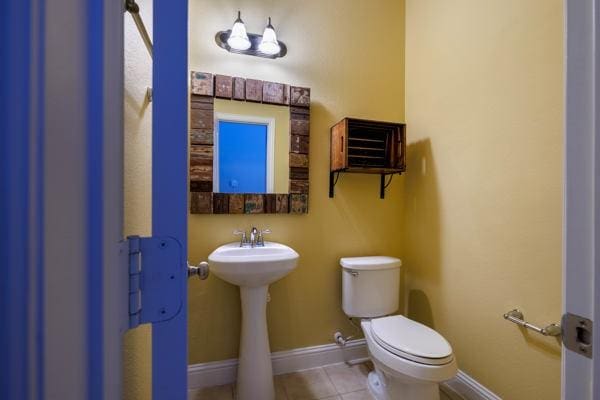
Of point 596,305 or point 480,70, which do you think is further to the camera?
point 480,70

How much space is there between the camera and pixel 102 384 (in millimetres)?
287

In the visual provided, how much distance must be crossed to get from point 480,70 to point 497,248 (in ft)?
2.99

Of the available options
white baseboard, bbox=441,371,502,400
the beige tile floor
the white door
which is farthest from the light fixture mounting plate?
white baseboard, bbox=441,371,502,400

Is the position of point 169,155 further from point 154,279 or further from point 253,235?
point 253,235

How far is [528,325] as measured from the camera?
1135mm

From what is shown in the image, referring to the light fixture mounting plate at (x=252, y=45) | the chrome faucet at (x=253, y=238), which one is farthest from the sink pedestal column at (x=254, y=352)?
the light fixture mounting plate at (x=252, y=45)

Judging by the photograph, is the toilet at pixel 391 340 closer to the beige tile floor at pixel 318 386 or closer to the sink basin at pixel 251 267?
the beige tile floor at pixel 318 386

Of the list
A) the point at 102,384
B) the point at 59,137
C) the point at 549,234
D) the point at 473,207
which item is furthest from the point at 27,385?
the point at 473,207

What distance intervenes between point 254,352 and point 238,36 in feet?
5.76

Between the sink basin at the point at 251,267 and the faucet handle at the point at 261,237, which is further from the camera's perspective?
the faucet handle at the point at 261,237

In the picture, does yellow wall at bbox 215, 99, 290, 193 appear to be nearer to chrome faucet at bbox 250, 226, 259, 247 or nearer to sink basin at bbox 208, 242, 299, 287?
chrome faucet at bbox 250, 226, 259, 247

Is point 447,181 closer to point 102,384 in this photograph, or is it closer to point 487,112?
point 487,112

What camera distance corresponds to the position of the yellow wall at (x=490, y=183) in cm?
113

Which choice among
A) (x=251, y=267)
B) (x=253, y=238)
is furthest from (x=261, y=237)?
(x=251, y=267)
